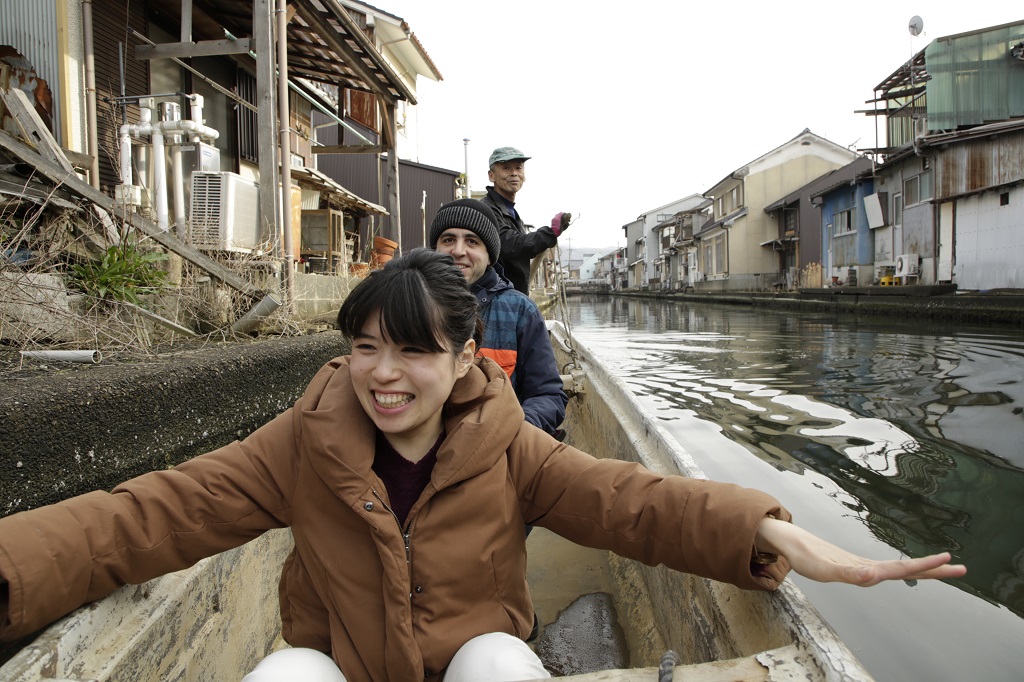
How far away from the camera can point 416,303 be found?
1.45m

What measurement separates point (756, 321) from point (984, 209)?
5.99 meters

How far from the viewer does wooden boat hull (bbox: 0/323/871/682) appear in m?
1.32

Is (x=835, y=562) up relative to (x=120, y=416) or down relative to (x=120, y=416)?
down

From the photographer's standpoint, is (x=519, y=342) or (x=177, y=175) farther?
(x=177, y=175)

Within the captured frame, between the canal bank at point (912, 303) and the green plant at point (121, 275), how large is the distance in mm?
14110

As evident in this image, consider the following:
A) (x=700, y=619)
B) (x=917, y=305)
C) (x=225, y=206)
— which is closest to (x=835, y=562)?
(x=700, y=619)

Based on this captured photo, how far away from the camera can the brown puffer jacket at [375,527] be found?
134 centimetres

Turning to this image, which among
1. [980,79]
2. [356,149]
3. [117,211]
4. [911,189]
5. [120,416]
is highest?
[980,79]

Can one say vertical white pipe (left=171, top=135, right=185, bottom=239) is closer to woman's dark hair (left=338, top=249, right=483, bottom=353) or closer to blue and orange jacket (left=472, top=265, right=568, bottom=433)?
blue and orange jacket (left=472, top=265, right=568, bottom=433)

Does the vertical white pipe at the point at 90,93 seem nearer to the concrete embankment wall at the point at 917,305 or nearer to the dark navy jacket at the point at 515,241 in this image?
the dark navy jacket at the point at 515,241

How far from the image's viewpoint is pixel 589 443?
16.3ft

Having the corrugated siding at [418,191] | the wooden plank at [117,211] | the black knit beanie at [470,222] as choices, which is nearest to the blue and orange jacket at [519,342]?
the black knit beanie at [470,222]

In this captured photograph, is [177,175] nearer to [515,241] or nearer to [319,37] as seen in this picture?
[319,37]

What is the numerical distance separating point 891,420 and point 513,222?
13.8ft
